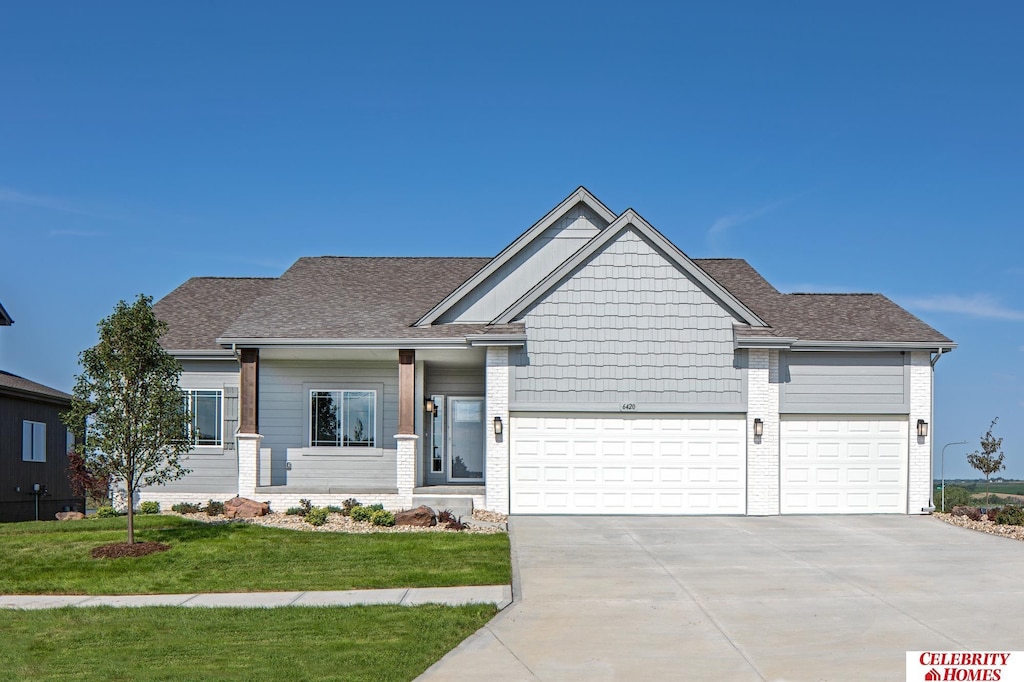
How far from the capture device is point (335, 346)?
841 inches

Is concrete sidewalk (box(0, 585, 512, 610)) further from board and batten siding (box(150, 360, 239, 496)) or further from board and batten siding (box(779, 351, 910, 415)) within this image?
board and batten siding (box(779, 351, 910, 415))

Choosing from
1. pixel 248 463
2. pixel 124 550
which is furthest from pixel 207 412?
pixel 124 550

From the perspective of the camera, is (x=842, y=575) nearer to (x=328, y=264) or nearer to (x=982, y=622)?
(x=982, y=622)

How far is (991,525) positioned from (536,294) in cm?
1031

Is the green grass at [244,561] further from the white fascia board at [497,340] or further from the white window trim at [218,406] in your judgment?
the white window trim at [218,406]

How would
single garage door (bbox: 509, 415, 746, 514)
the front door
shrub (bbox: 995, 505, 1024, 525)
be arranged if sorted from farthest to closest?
Answer: 1. the front door
2. single garage door (bbox: 509, 415, 746, 514)
3. shrub (bbox: 995, 505, 1024, 525)

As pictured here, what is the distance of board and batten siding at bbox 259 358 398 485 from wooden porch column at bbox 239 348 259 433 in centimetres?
133

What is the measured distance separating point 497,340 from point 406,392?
2.56 m

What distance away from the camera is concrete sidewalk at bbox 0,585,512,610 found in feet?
40.4

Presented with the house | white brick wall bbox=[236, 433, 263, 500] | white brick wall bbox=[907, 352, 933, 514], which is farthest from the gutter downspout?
the house

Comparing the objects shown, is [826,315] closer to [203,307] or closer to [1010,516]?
[1010,516]

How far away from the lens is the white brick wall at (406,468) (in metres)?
20.9

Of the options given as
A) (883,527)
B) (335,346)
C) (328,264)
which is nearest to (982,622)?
(883,527)

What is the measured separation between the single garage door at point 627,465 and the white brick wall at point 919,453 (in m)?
3.83
